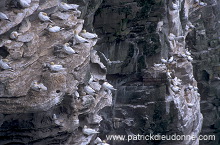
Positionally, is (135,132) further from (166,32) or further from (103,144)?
(103,144)

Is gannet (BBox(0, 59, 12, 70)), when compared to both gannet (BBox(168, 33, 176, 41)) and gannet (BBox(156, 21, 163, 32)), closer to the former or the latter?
gannet (BBox(156, 21, 163, 32))

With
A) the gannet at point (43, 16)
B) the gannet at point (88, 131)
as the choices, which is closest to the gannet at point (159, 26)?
the gannet at point (88, 131)

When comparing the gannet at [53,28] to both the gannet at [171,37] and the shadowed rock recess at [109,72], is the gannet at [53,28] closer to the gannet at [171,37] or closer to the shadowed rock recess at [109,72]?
the shadowed rock recess at [109,72]

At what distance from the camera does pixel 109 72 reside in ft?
56.4

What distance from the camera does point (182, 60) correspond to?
2017 centimetres

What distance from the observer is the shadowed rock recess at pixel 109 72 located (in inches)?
395

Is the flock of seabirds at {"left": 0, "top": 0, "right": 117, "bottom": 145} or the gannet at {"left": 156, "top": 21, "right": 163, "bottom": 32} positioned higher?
the gannet at {"left": 156, "top": 21, "right": 163, "bottom": 32}

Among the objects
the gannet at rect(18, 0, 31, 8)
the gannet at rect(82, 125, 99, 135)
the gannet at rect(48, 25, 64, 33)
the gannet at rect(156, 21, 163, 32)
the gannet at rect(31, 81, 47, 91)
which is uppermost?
the gannet at rect(156, 21, 163, 32)

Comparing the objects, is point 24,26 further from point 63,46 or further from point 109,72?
point 109,72

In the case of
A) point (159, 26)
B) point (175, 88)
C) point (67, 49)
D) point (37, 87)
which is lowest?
point (175, 88)

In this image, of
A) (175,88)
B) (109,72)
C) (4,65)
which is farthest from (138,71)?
(4,65)

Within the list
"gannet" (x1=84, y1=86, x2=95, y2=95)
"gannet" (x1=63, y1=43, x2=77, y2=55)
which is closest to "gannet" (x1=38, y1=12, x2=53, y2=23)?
"gannet" (x1=63, y1=43, x2=77, y2=55)

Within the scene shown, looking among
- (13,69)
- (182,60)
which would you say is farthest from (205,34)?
(13,69)

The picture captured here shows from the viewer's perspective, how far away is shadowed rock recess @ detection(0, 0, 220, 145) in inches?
395
